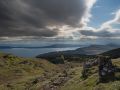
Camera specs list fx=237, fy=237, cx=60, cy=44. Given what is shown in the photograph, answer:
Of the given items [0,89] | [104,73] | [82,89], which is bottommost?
[0,89]

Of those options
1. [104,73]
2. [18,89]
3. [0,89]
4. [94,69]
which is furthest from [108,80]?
[0,89]

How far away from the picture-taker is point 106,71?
5394 cm

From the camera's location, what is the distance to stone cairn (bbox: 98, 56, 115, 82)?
5269 centimetres

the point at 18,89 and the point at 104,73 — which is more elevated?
the point at 104,73

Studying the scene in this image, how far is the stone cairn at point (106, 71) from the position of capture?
52.7 metres

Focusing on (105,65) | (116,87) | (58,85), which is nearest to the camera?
(116,87)

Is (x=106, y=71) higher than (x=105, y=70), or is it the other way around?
(x=105, y=70)

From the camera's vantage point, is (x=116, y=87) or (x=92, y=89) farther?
(x=92, y=89)

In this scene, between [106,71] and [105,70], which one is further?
[105,70]

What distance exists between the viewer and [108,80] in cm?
5178

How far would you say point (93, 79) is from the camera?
57344 mm

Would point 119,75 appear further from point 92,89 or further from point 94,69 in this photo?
point 94,69

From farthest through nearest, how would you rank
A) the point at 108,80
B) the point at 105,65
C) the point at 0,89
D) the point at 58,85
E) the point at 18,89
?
the point at 0,89 → the point at 18,89 → the point at 58,85 → the point at 105,65 → the point at 108,80

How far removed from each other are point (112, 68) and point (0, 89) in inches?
2382
